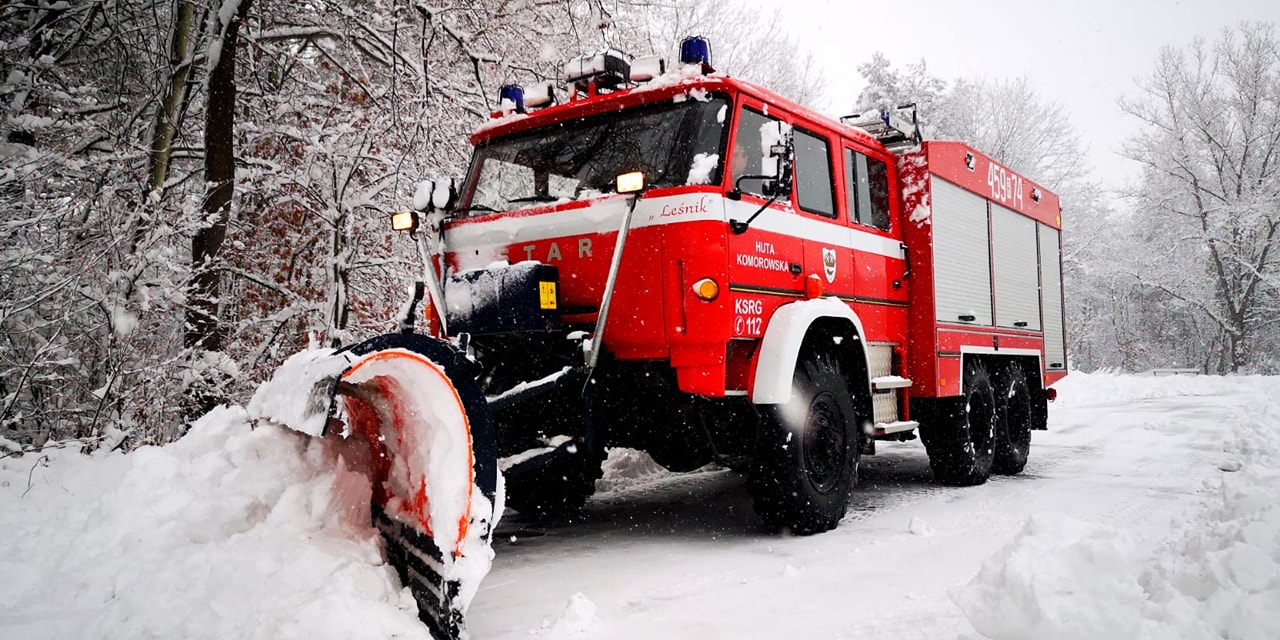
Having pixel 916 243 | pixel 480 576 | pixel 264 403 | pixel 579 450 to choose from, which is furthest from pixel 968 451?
pixel 264 403

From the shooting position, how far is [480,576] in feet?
10.8

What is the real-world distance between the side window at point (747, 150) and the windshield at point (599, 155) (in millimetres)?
124

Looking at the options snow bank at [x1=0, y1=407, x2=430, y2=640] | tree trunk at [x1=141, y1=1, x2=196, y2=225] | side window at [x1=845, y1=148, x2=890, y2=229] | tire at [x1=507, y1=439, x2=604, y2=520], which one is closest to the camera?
snow bank at [x1=0, y1=407, x2=430, y2=640]

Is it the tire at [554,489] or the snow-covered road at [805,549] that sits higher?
the tire at [554,489]

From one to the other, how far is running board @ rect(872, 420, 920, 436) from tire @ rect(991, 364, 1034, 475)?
213 centimetres

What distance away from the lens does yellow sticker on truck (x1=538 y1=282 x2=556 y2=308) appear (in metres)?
4.86

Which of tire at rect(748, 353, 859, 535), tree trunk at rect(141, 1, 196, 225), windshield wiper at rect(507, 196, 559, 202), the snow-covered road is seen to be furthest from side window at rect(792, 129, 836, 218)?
tree trunk at rect(141, 1, 196, 225)

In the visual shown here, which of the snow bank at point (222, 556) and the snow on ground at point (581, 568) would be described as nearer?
the snow on ground at point (581, 568)

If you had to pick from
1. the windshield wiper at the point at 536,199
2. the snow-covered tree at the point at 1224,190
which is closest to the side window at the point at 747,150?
the windshield wiper at the point at 536,199

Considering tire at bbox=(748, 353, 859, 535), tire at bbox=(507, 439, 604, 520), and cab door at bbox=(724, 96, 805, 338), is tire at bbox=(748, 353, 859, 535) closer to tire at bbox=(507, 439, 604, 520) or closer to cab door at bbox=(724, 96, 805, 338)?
cab door at bbox=(724, 96, 805, 338)

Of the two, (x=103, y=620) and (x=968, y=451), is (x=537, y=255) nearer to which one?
(x=103, y=620)

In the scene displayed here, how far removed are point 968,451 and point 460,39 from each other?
6.14m

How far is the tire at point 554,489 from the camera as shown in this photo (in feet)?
19.0

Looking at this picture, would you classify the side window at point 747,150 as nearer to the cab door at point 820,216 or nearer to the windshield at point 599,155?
the windshield at point 599,155
